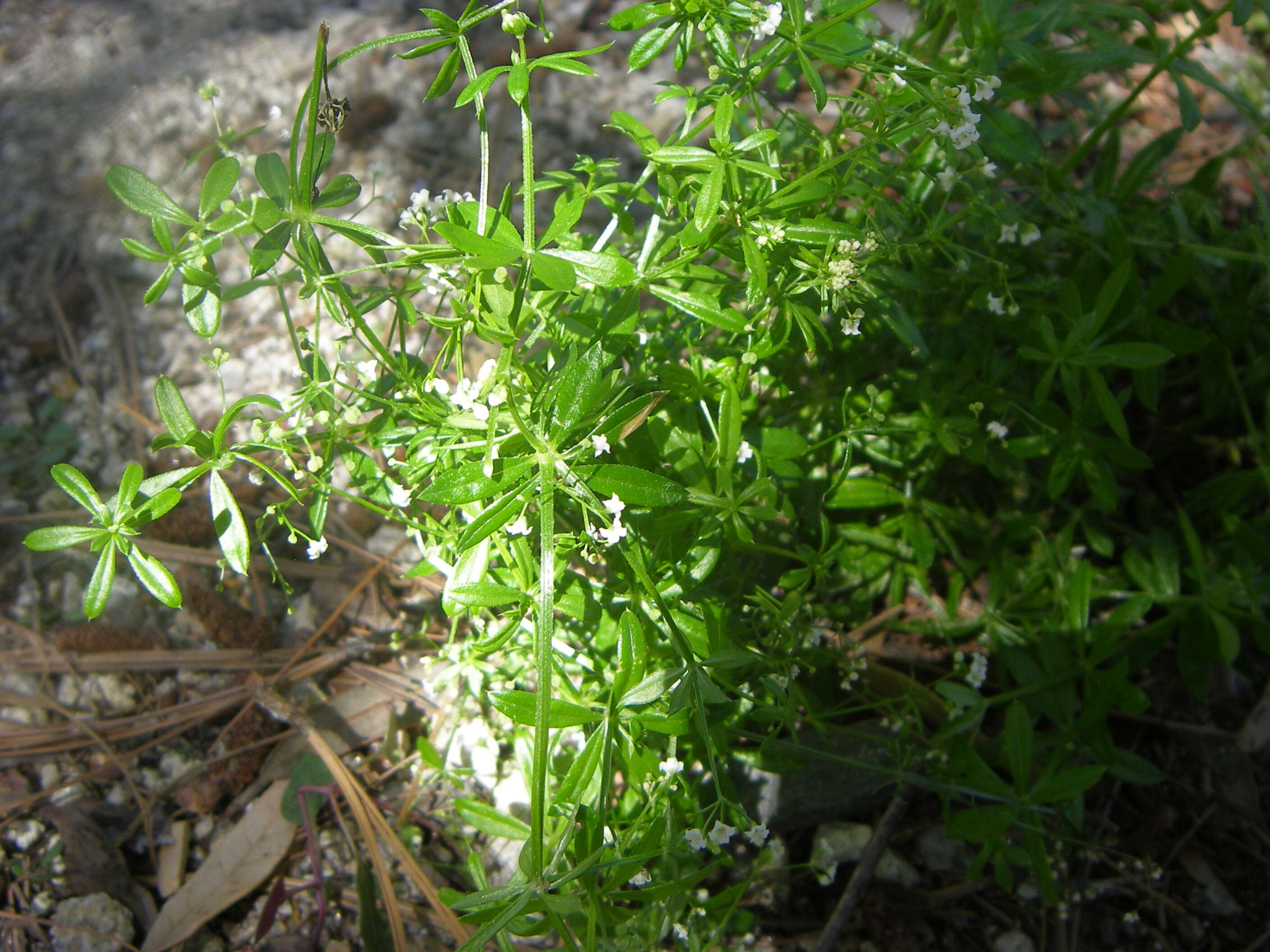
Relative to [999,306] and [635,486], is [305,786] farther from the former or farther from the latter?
[999,306]

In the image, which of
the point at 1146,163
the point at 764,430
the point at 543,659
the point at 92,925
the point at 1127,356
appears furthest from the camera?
the point at 1146,163

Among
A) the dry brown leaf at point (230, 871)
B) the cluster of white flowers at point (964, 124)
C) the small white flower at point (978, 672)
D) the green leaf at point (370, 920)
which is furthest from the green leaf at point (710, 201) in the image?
the dry brown leaf at point (230, 871)

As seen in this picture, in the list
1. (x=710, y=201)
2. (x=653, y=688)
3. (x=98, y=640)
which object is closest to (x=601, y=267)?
(x=710, y=201)

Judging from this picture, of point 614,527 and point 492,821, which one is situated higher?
point 614,527

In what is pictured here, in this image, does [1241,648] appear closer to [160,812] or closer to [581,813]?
[581,813]

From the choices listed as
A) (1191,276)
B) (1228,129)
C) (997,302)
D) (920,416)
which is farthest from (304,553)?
(1228,129)

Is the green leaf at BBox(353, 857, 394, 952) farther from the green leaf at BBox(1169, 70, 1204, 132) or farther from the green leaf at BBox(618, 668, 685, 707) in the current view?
the green leaf at BBox(1169, 70, 1204, 132)

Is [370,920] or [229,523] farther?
[370,920]

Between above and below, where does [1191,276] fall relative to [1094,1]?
below
